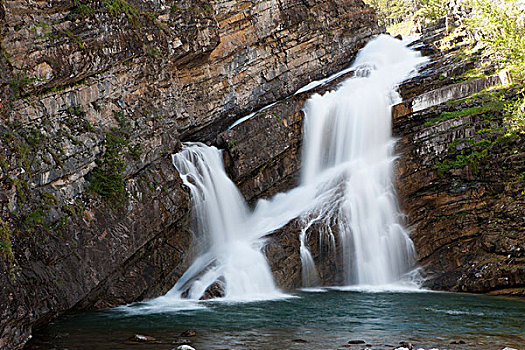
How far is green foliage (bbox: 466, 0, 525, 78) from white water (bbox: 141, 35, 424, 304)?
603 cm

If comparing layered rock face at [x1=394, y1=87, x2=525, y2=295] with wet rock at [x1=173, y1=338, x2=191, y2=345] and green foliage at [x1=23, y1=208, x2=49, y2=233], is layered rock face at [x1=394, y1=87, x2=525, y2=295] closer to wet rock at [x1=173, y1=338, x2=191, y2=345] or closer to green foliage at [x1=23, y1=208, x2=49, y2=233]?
wet rock at [x1=173, y1=338, x2=191, y2=345]

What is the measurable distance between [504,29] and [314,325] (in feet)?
61.9

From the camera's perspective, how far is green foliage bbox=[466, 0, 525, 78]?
802 inches

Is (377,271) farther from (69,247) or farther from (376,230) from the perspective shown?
(69,247)

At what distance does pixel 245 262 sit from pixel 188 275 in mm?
2333

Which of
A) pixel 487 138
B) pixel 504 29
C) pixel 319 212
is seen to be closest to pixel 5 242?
pixel 319 212

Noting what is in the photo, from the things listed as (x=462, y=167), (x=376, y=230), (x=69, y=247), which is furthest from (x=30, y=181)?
(x=462, y=167)

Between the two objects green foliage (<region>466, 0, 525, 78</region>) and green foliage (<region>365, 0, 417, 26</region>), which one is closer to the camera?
green foliage (<region>466, 0, 525, 78</region>)

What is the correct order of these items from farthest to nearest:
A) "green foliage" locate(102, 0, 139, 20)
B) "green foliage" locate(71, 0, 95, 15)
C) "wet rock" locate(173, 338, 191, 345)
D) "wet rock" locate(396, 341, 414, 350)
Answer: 1. "green foliage" locate(102, 0, 139, 20)
2. "green foliage" locate(71, 0, 95, 15)
3. "wet rock" locate(173, 338, 191, 345)
4. "wet rock" locate(396, 341, 414, 350)

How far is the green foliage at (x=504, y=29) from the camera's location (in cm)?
2036

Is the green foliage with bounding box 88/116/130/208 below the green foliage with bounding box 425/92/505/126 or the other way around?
the other way around

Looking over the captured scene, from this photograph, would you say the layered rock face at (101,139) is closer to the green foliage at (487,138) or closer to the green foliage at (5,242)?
the green foliage at (5,242)

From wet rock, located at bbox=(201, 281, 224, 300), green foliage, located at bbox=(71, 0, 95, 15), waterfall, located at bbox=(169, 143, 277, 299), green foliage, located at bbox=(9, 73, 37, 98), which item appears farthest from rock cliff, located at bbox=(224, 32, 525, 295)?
green foliage, located at bbox=(9, 73, 37, 98)

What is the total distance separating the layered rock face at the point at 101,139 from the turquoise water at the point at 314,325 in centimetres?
146
